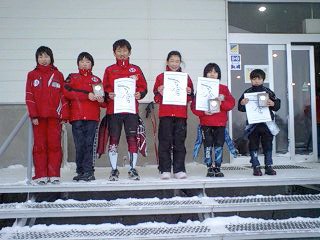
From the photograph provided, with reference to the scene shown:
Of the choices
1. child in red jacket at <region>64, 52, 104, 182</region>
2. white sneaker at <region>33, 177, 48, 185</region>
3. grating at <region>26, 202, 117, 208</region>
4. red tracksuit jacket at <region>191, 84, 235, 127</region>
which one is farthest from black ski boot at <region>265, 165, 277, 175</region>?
white sneaker at <region>33, 177, 48, 185</region>

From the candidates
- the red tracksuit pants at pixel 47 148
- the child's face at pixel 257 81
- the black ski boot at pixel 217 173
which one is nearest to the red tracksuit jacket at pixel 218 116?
the child's face at pixel 257 81

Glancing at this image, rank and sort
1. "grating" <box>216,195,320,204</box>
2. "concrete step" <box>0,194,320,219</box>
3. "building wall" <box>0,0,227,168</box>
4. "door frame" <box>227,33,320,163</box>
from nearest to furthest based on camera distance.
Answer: "concrete step" <box>0,194,320,219</box>
"grating" <box>216,195,320,204</box>
"building wall" <box>0,0,227,168</box>
"door frame" <box>227,33,320,163</box>

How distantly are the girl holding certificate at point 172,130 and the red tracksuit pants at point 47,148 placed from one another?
1.33 meters

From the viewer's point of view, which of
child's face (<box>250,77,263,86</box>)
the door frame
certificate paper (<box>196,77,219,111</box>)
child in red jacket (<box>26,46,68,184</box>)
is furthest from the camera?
the door frame

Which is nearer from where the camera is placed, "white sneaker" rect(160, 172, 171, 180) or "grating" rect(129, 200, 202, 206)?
"grating" rect(129, 200, 202, 206)

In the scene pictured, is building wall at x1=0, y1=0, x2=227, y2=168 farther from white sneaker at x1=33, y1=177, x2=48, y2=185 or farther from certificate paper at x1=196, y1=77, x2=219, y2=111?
white sneaker at x1=33, y1=177, x2=48, y2=185

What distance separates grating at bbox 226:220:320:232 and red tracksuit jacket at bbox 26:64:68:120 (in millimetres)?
2507

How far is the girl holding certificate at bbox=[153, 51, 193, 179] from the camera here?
4.98 metres

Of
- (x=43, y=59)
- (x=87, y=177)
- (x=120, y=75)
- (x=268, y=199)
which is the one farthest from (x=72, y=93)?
(x=268, y=199)

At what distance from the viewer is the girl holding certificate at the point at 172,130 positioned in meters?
4.98

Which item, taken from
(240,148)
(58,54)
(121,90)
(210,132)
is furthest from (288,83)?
(58,54)

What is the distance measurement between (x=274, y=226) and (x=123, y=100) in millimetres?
2328

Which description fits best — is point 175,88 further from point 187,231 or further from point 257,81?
point 187,231

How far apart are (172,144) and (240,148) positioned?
100 inches
